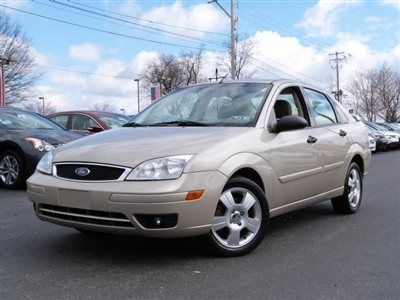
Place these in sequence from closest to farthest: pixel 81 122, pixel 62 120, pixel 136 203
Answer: pixel 136 203
pixel 81 122
pixel 62 120

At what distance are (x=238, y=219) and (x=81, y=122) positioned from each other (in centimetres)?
757

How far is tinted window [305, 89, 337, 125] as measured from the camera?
5.87m

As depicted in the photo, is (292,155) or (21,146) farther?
(21,146)

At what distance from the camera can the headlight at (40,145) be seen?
8.47 meters

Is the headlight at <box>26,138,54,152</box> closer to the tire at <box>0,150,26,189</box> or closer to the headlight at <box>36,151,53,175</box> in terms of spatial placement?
A: the tire at <box>0,150,26,189</box>

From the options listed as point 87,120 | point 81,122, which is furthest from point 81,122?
point 87,120

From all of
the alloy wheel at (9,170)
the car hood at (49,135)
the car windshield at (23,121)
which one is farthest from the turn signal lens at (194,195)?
the car windshield at (23,121)

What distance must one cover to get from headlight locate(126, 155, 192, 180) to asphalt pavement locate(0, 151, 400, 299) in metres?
0.73

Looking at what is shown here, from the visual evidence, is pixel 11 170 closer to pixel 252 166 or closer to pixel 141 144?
pixel 141 144

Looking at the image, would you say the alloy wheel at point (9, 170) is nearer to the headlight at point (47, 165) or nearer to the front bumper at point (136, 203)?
the headlight at point (47, 165)

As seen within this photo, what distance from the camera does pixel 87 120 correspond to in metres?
11.2

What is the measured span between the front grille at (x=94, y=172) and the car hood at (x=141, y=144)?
0.05 metres

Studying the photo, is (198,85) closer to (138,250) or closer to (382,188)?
(138,250)

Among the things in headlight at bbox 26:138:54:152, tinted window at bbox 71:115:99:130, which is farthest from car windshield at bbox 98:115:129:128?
headlight at bbox 26:138:54:152
